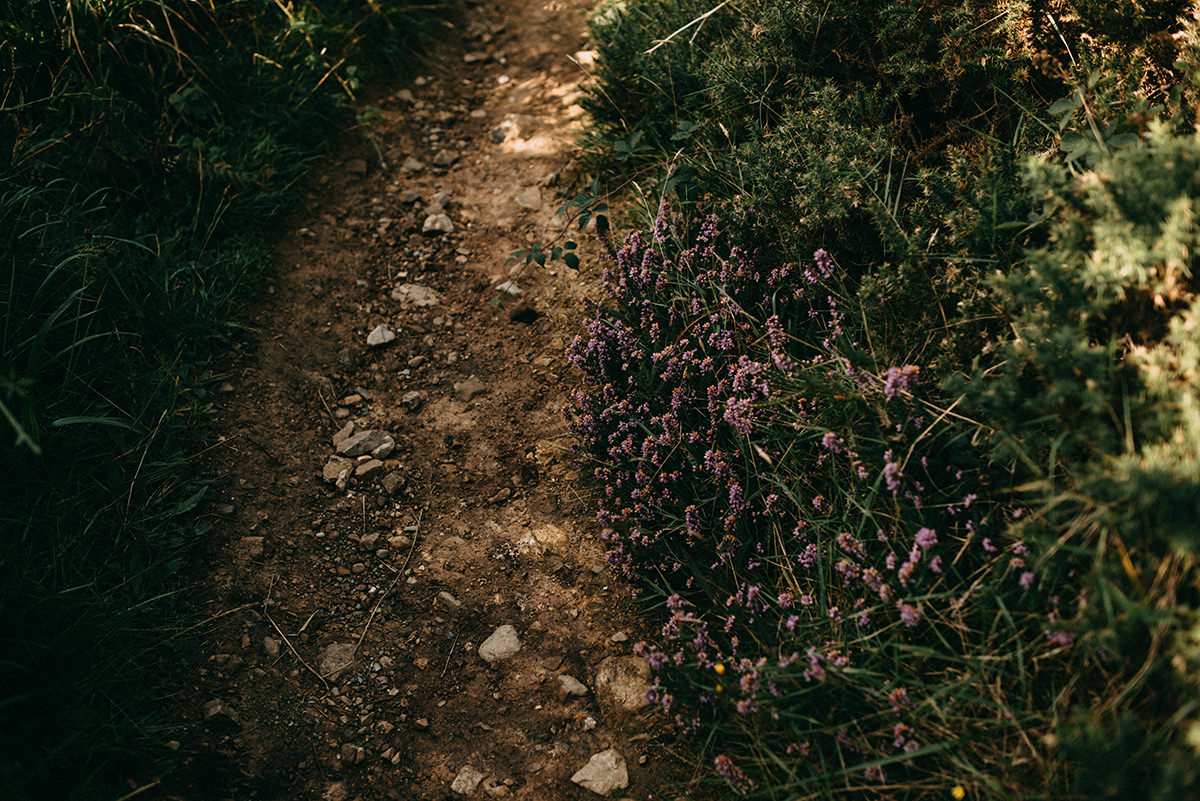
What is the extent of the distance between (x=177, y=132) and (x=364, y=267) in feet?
4.14

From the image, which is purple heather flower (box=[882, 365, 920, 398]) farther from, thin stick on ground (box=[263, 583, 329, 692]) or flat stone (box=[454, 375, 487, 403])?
thin stick on ground (box=[263, 583, 329, 692])

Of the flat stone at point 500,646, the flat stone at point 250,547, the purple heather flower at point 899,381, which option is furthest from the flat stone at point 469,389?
the purple heather flower at point 899,381

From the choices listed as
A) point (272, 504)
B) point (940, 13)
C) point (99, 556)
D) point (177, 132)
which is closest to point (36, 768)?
point (99, 556)

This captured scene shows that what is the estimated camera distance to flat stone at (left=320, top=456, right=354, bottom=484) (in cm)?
310

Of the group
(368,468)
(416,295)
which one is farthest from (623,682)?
(416,295)

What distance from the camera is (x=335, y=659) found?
102 inches

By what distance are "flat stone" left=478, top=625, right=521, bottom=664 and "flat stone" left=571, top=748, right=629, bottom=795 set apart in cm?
49

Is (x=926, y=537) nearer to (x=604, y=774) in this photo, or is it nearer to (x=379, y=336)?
(x=604, y=774)

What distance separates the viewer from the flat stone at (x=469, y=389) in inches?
134

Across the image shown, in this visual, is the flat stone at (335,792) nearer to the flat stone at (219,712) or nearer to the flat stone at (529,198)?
the flat stone at (219,712)

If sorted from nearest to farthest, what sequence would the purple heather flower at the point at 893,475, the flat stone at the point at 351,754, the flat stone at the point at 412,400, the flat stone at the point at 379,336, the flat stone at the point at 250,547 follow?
the purple heather flower at the point at 893,475 → the flat stone at the point at 351,754 → the flat stone at the point at 250,547 → the flat stone at the point at 412,400 → the flat stone at the point at 379,336

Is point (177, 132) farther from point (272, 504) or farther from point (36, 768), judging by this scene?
point (36, 768)

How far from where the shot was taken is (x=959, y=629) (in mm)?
2049

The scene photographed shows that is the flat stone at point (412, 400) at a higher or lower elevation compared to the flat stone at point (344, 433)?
lower
